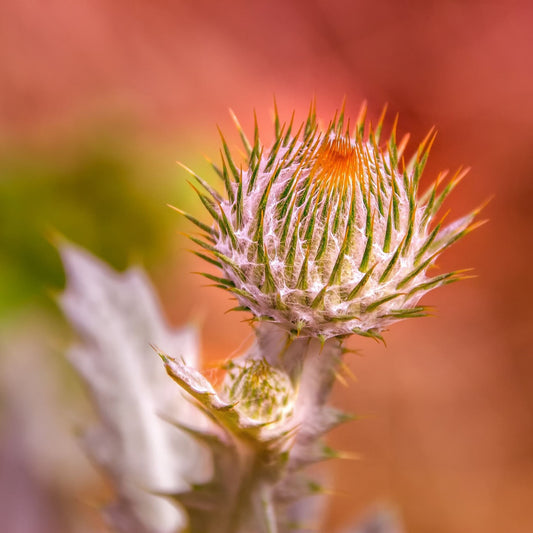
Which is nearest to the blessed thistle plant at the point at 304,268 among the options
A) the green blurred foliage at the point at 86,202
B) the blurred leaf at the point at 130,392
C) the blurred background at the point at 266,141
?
the blurred leaf at the point at 130,392

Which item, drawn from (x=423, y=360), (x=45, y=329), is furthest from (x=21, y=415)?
(x=423, y=360)

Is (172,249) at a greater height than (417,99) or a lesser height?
lesser

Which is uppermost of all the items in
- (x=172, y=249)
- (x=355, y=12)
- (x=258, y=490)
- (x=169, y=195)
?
(x=355, y=12)

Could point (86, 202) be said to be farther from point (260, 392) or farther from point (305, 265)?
point (305, 265)

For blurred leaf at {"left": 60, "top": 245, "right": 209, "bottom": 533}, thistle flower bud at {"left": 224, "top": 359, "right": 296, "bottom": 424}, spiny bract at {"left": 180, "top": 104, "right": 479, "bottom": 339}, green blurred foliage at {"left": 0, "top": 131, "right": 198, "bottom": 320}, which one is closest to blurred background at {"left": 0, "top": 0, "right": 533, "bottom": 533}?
green blurred foliage at {"left": 0, "top": 131, "right": 198, "bottom": 320}

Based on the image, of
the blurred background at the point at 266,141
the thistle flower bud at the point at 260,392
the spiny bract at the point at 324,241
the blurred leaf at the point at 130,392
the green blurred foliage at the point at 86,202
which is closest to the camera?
the spiny bract at the point at 324,241

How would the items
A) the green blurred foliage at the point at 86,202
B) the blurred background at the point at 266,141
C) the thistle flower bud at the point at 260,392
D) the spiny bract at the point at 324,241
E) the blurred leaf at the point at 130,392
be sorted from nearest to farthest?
the spiny bract at the point at 324,241
the thistle flower bud at the point at 260,392
the blurred leaf at the point at 130,392
the blurred background at the point at 266,141
the green blurred foliage at the point at 86,202

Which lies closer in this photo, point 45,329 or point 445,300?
point 45,329

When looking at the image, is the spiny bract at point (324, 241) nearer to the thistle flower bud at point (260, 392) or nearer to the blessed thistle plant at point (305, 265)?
the blessed thistle plant at point (305, 265)

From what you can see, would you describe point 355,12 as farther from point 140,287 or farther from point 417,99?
point 140,287
